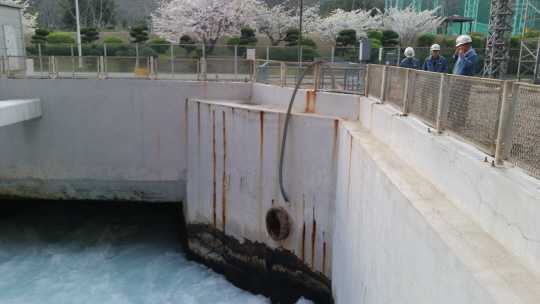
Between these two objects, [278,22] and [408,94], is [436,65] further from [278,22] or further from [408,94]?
[278,22]

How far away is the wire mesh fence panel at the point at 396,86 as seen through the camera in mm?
6664

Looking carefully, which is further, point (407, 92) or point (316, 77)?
point (316, 77)

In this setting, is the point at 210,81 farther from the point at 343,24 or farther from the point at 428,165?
the point at 343,24

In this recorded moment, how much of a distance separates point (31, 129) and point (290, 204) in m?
8.60

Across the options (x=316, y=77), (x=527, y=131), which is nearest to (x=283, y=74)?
(x=316, y=77)

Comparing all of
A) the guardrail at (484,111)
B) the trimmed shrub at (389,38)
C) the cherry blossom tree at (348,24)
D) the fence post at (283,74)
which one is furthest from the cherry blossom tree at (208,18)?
the guardrail at (484,111)

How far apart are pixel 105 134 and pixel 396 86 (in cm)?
934

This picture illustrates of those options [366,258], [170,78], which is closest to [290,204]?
[366,258]

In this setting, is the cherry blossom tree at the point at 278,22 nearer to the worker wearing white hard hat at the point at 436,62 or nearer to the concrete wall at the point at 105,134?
the concrete wall at the point at 105,134

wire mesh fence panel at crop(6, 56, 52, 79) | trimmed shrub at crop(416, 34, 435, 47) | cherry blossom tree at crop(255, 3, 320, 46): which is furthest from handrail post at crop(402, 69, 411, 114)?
cherry blossom tree at crop(255, 3, 320, 46)

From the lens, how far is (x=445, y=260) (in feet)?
11.2

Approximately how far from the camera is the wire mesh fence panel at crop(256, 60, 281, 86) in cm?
1235

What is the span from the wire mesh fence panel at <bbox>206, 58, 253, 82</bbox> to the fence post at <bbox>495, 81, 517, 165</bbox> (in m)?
10.8

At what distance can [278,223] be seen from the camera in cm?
993
